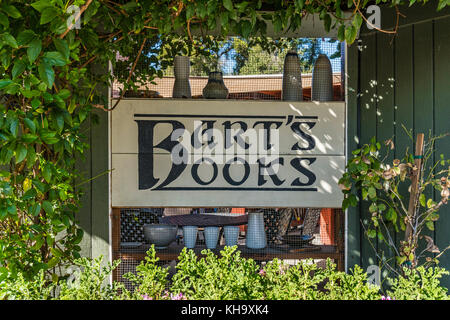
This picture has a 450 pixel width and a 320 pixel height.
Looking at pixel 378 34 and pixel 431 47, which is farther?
pixel 378 34

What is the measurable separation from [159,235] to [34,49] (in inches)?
73.9

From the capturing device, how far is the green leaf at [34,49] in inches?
48.6

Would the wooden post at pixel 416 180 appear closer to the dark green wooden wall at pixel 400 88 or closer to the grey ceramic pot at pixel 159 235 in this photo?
the dark green wooden wall at pixel 400 88

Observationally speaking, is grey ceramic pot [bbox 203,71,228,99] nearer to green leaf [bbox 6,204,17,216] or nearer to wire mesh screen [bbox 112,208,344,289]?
wire mesh screen [bbox 112,208,344,289]

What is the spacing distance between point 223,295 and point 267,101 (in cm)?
188

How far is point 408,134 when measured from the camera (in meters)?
2.72

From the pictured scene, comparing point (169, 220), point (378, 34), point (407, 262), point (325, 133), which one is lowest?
point (407, 262)

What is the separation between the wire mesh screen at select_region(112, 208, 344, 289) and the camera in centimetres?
295

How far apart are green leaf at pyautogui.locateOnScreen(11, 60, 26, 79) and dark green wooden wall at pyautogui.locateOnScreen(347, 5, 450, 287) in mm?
2263

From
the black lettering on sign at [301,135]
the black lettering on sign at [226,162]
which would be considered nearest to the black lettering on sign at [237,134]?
the black lettering on sign at [226,162]

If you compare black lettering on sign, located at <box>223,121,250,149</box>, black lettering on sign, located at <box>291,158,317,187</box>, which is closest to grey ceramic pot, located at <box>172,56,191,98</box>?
black lettering on sign, located at <box>223,121,250,149</box>
